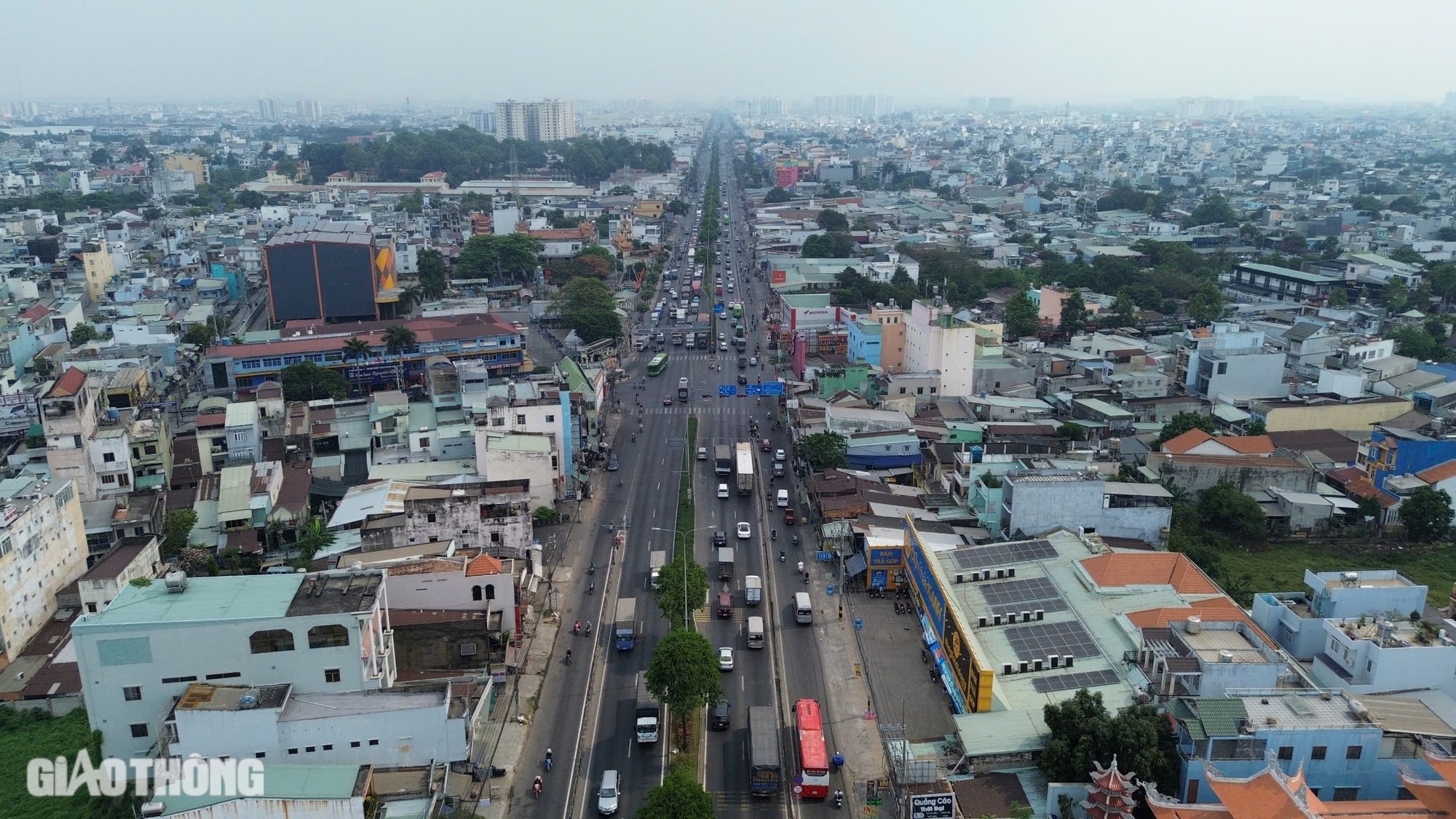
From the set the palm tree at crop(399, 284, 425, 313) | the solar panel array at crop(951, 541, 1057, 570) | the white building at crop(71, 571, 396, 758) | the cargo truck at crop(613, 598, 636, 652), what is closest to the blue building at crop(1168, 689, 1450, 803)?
the solar panel array at crop(951, 541, 1057, 570)

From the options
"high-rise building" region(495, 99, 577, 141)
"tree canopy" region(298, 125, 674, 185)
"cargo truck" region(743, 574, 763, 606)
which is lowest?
"cargo truck" region(743, 574, 763, 606)

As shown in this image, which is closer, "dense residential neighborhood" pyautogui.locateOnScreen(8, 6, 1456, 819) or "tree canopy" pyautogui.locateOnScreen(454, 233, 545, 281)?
"dense residential neighborhood" pyautogui.locateOnScreen(8, 6, 1456, 819)

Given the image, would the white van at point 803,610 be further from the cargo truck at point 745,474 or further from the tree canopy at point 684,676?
the cargo truck at point 745,474

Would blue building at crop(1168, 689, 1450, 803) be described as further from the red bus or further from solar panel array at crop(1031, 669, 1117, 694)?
the red bus

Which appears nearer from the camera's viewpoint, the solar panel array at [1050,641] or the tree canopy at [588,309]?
the solar panel array at [1050,641]

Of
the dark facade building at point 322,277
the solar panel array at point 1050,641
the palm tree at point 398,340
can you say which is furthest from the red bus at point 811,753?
the dark facade building at point 322,277
